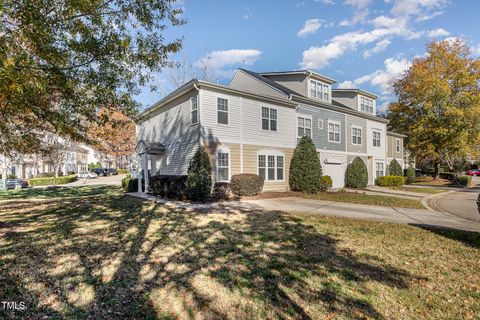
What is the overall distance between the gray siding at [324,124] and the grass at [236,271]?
12.4m

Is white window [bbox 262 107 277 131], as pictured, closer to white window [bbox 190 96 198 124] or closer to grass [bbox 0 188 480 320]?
white window [bbox 190 96 198 124]

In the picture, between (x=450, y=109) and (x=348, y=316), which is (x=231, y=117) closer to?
(x=348, y=316)

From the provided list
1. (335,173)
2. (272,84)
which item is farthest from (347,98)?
(272,84)

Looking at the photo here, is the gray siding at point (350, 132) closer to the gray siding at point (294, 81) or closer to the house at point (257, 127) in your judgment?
the house at point (257, 127)

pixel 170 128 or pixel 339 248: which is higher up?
pixel 170 128

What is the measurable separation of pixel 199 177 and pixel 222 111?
4372 millimetres

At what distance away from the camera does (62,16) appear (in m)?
6.81

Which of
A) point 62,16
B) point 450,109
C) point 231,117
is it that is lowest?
point 231,117

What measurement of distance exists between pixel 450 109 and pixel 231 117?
78.4 feet

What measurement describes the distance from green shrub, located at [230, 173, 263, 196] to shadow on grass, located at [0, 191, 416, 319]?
6.59m

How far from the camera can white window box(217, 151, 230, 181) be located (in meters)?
14.8

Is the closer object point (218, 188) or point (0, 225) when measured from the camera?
point (0, 225)

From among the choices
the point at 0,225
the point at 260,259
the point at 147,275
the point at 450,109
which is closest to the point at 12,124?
the point at 0,225

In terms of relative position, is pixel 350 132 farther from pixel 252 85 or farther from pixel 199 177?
pixel 199 177
